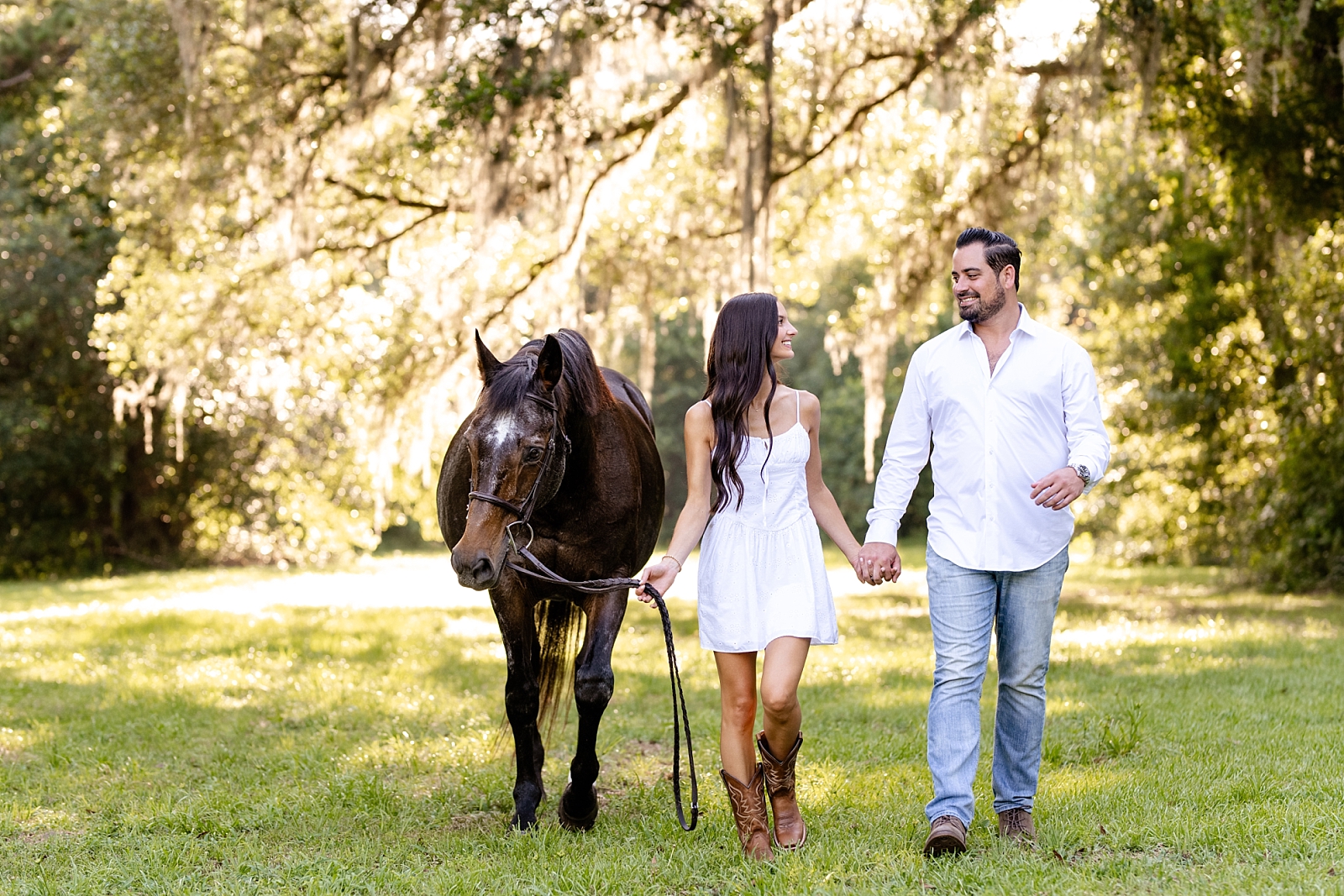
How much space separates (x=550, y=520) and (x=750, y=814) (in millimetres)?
1259

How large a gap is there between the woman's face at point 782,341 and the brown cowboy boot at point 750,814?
1.34 metres

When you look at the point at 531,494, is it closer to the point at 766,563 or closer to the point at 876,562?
the point at 766,563

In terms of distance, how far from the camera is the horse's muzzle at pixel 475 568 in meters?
3.67

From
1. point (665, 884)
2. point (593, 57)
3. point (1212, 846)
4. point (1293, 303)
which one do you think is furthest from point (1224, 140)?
point (665, 884)

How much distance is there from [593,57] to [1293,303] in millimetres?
7268

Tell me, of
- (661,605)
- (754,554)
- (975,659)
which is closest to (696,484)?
(754,554)

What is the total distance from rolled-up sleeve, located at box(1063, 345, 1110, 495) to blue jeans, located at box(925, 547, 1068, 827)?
1.20 feet

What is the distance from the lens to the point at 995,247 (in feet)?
13.1

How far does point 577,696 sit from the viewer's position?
175 inches

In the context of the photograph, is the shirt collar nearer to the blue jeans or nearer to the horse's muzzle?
the blue jeans

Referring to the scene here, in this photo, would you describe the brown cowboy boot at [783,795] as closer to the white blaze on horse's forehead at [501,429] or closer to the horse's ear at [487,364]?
the white blaze on horse's forehead at [501,429]

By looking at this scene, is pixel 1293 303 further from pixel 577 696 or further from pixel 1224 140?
pixel 577 696

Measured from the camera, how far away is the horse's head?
12.3 ft

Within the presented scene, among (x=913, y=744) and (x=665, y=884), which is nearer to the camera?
(x=665, y=884)
